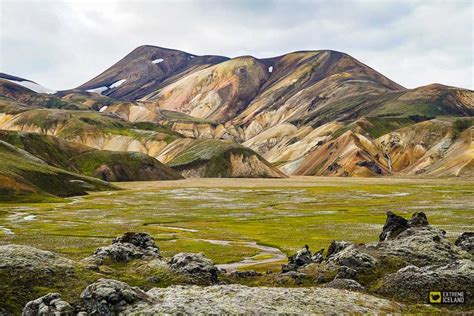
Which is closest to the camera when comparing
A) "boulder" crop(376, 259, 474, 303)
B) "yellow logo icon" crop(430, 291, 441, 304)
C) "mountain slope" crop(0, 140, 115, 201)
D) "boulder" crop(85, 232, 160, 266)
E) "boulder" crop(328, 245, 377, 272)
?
"yellow logo icon" crop(430, 291, 441, 304)

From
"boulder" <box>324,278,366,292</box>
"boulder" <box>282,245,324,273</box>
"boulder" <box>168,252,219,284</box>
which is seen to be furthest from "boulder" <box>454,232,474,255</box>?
"boulder" <box>168,252,219,284</box>

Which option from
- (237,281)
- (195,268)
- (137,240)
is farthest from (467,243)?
(137,240)

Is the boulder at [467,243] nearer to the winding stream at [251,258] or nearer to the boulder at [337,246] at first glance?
the boulder at [337,246]

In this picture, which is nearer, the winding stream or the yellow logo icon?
the yellow logo icon

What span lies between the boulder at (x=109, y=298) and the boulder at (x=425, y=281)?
611 inches

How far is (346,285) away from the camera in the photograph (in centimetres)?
3331

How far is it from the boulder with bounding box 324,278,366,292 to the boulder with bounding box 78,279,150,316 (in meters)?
12.6

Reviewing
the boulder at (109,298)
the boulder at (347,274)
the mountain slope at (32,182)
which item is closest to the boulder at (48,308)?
the boulder at (109,298)

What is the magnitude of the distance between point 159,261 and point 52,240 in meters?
37.2

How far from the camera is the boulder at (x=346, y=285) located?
33.0 m

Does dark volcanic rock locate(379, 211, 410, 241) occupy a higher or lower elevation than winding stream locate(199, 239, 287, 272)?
higher

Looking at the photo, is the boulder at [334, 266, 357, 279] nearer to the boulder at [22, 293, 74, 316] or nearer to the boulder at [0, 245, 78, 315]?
the boulder at [0, 245, 78, 315]

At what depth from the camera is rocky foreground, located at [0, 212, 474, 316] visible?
88.4 feet

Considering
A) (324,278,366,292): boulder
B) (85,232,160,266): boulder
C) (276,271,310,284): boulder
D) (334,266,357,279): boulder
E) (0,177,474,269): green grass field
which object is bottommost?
(0,177,474,269): green grass field
